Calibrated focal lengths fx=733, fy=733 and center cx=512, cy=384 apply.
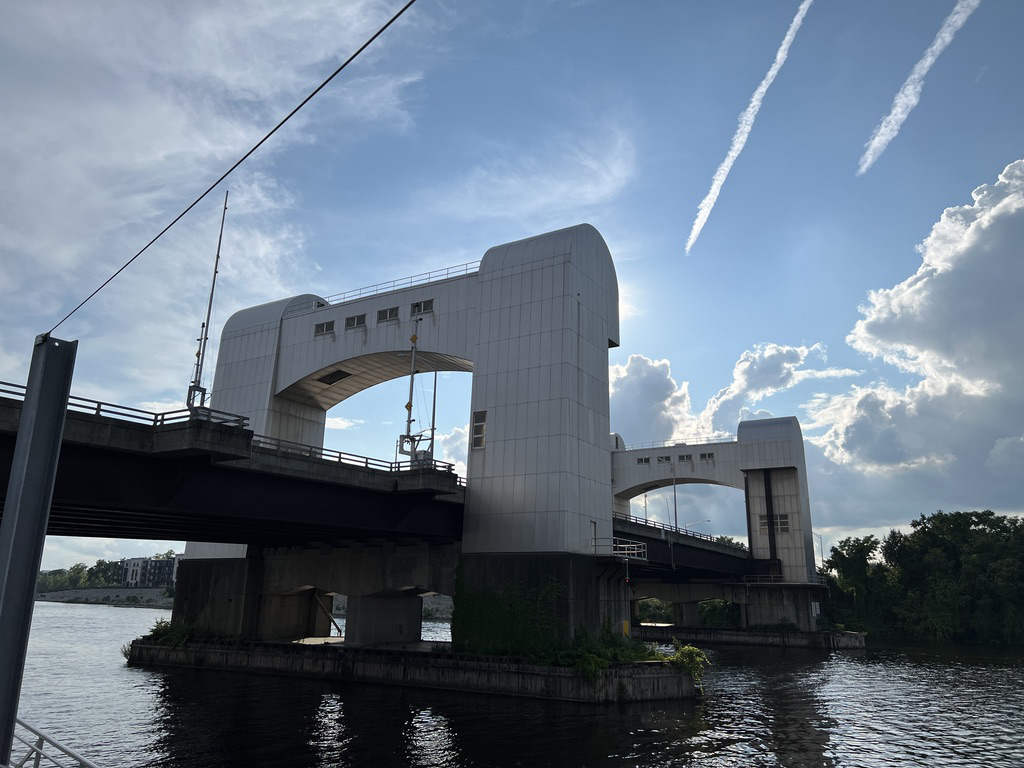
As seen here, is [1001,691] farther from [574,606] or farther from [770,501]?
[770,501]

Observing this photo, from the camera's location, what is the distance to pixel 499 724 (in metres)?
35.0

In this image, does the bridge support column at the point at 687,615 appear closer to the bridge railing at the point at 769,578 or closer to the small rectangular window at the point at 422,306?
the bridge railing at the point at 769,578

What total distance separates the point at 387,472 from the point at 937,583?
95277mm

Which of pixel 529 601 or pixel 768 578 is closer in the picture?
pixel 529 601

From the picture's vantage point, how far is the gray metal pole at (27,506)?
1345cm

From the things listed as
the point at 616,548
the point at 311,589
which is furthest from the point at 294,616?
the point at 616,548

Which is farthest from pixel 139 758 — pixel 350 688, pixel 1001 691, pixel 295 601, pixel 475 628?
pixel 1001 691

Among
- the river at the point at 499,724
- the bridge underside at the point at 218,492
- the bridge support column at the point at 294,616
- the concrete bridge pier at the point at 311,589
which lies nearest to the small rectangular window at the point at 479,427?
the bridge underside at the point at 218,492

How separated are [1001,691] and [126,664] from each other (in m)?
65.6

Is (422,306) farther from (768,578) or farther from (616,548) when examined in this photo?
(768,578)

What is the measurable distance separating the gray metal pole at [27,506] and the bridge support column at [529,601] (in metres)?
33.6

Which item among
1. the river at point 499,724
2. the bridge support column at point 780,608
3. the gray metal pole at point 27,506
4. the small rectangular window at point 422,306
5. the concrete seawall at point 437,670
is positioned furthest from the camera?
the bridge support column at point 780,608

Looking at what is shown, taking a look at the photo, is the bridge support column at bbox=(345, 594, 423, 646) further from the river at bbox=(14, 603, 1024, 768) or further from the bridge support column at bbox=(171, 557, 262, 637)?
the bridge support column at bbox=(171, 557, 262, 637)

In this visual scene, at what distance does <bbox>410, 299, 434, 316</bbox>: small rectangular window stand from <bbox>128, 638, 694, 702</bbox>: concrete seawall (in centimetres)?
2445
